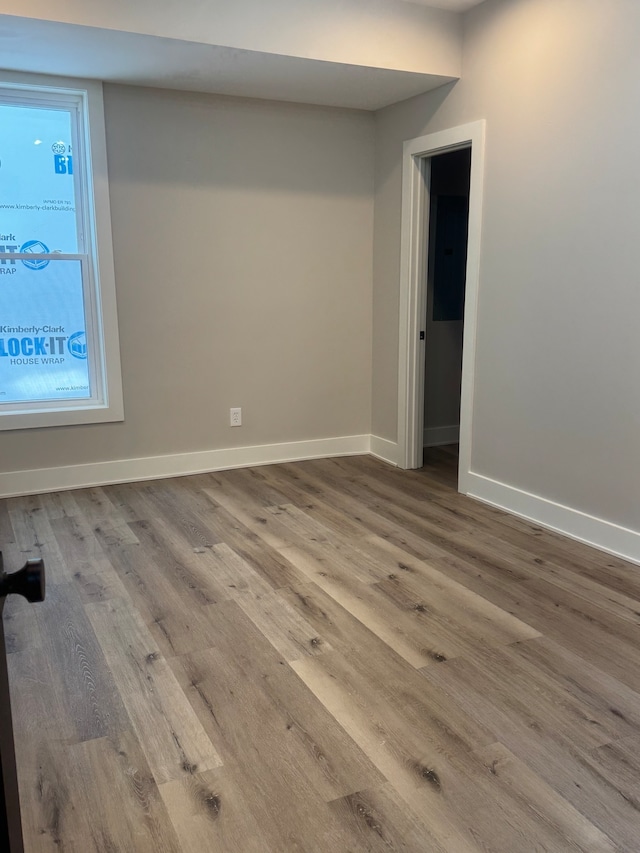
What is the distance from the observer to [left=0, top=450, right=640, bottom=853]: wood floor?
166cm

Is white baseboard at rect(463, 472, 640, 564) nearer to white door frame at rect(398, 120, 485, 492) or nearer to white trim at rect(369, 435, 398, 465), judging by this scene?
white door frame at rect(398, 120, 485, 492)

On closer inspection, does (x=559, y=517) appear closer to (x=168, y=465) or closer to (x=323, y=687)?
(x=323, y=687)

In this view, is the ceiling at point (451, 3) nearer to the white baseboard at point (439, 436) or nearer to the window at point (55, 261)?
the window at point (55, 261)

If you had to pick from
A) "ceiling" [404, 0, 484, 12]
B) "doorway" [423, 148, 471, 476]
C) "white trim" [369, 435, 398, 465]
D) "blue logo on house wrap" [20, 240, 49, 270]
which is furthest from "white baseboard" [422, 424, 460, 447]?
"blue logo on house wrap" [20, 240, 49, 270]

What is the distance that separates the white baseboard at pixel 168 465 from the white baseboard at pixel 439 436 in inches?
20.9

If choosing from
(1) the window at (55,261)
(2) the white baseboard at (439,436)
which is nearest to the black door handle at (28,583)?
(1) the window at (55,261)

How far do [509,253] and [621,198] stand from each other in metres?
0.72

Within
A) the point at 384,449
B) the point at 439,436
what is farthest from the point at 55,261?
the point at 439,436

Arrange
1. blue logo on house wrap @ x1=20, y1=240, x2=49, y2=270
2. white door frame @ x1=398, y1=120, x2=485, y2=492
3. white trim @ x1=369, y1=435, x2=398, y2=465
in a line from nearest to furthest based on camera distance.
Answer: white door frame @ x1=398, y1=120, x2=485, y2=492
blue logo on house wrap @ x1=20, y1=240, x2=49, y2=270
white trim @ x1=369, y1=435, x2=398, y2=465

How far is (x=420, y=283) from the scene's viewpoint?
14.8 ft

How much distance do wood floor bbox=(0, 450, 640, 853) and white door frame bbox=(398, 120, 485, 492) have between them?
976 millimetres

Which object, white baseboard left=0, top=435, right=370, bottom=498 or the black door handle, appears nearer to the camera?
the black door handle

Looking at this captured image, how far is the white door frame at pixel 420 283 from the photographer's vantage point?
388 cm

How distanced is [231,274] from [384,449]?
1.63m
